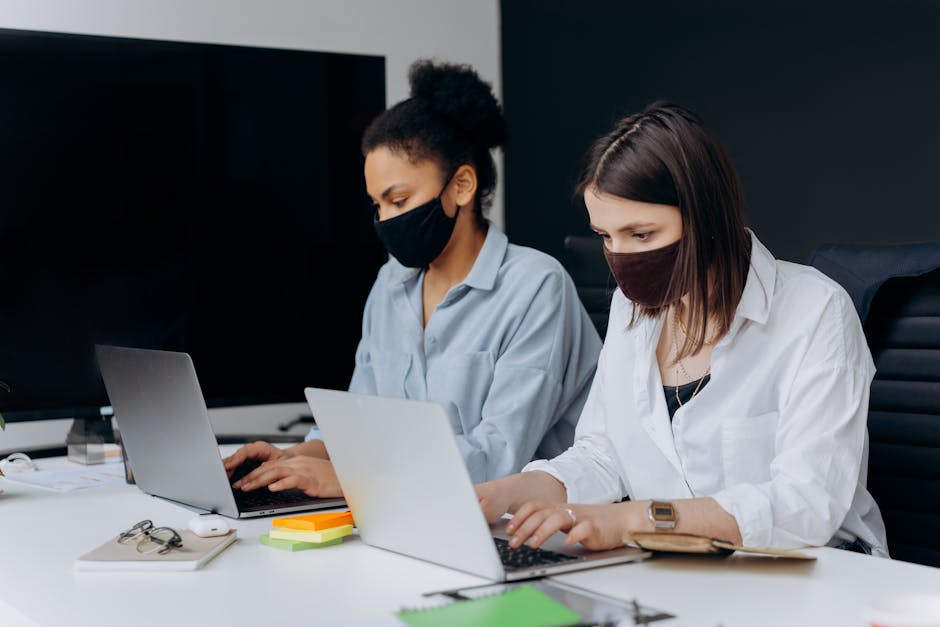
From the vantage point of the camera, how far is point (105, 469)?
2.21 m

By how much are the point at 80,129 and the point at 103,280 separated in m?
0.34

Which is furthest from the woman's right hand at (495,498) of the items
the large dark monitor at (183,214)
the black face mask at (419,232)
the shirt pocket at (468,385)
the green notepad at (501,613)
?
the large dark monitor at (183,214)

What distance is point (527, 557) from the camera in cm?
132

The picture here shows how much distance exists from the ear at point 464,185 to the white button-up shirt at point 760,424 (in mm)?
507

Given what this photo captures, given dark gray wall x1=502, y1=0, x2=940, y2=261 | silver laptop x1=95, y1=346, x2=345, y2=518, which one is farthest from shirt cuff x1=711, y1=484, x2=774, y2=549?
dark gray wall x1=502, y1=0, x2=940, y2=261

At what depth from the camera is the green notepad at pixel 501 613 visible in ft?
3.41

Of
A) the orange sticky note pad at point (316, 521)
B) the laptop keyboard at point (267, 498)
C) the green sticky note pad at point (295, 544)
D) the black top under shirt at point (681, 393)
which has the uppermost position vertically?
the black top under shirt at point (681, 393)

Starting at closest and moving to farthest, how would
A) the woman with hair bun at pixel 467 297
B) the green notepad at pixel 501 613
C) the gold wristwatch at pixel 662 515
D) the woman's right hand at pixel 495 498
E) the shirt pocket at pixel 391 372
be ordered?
the green notepad at pixel 501 613 → the gold wristwatch at pixel 662 515 → the woman's right hand at pixel 495 498 → the woman with hair bun at pixel 467 297 → the shirt pocket at pixel 391 372

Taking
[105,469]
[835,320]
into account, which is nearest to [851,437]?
[835,320]

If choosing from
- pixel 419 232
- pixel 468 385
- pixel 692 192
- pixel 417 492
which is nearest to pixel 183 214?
pixel 419 232

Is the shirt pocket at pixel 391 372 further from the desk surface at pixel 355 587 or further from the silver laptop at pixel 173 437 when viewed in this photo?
the desk surface at pixel 355 587

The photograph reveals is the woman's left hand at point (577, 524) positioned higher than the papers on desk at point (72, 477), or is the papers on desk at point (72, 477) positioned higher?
the woman's left hand at point (577, 524)

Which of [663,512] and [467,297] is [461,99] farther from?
[663,512]

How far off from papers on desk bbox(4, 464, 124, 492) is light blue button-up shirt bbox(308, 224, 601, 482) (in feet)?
1.32
